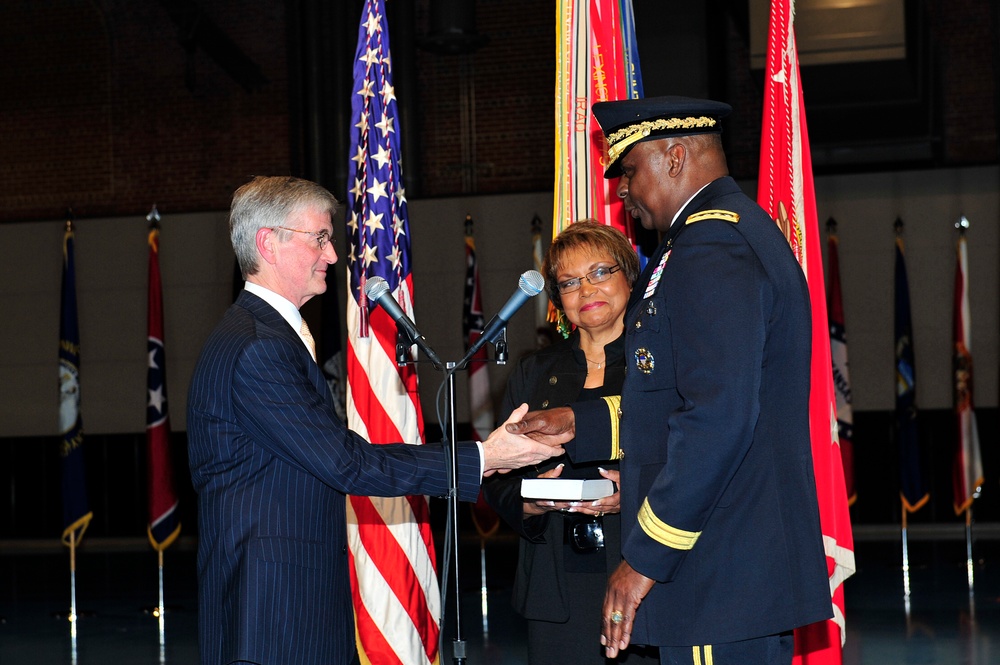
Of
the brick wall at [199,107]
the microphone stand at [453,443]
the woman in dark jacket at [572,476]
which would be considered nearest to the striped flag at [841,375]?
the brick wall at [199,107]

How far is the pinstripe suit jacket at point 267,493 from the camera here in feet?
7.11

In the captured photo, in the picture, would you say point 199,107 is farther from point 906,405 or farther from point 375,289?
point 375,289

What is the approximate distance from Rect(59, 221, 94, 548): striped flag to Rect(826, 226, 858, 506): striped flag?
5.39 m

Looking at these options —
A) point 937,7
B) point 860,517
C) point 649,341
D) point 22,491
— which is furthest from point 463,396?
point 649,341

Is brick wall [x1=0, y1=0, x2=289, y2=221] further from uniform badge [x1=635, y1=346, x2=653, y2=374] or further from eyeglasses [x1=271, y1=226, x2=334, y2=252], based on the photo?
uniform badge [x1=635, y1=346, x2=653, y2=374]

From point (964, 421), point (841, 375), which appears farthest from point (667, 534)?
point (964, 421)

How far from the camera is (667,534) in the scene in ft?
6.42

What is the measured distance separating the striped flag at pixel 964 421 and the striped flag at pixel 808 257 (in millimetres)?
5554

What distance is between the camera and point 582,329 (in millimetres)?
2992

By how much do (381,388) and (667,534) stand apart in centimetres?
254

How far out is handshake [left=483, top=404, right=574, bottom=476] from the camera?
2.53 meters

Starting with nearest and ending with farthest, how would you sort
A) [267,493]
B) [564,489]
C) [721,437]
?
1. [721,437]
2. [267,493]
3. [564,489]

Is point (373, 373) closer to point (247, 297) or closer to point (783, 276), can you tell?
point (247, 297)

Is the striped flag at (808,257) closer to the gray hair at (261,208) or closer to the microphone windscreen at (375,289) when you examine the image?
the microphone windscreen at (375,289)
